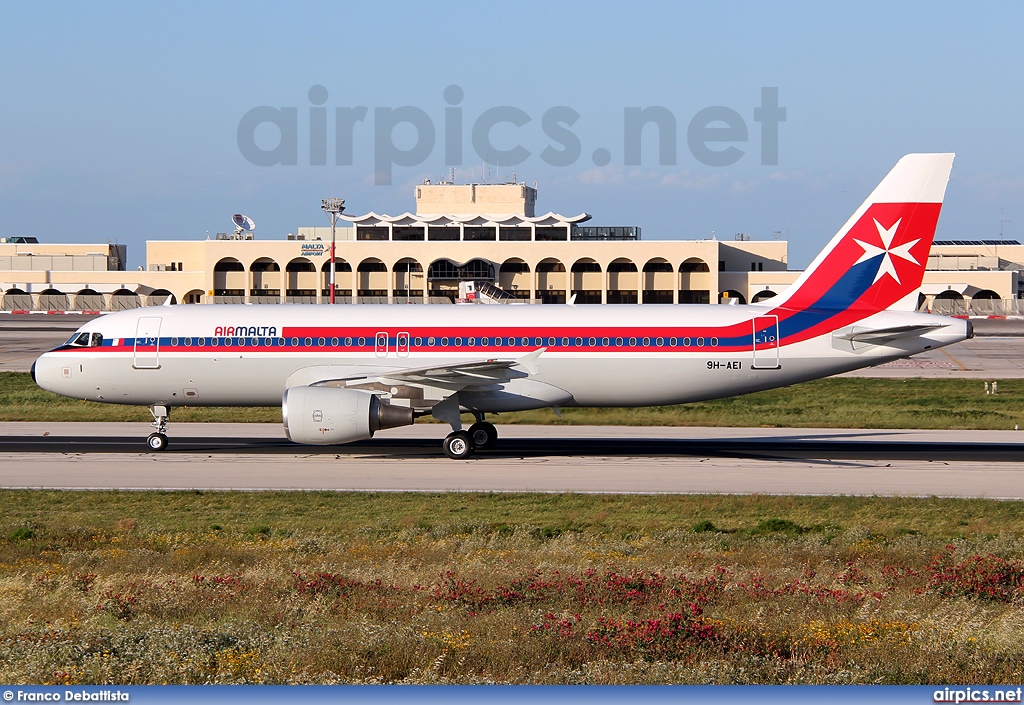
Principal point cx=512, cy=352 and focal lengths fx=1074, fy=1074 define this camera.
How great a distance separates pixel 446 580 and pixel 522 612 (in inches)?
84.5

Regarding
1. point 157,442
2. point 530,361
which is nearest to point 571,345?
point 530,361

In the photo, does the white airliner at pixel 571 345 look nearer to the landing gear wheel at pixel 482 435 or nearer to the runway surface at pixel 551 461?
the landing gear wheel at pixel 482 435

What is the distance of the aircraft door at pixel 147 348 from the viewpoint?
32.8 meters

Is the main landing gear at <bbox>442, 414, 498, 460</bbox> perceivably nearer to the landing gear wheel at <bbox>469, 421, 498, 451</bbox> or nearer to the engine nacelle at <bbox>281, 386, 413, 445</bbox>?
the landing gear wheel at <bbox>469, 421, 498, 451</bbox>

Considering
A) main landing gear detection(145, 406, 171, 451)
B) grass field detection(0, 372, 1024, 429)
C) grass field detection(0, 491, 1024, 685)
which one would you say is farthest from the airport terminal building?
grass field detection(0, 491, 1024, 685)

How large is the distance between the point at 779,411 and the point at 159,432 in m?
25.1

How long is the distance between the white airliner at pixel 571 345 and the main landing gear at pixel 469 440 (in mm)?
55

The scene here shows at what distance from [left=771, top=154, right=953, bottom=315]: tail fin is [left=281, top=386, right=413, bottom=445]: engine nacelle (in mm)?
13005

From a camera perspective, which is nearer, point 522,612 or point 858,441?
point 522,612

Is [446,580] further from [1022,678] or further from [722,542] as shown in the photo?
[1022,678]

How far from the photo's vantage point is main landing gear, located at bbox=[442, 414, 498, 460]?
31844mm

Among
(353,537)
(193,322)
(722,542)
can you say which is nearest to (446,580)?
(353,537)

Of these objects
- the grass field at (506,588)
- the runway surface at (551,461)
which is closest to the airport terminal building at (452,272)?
the runway surface at (551,461)

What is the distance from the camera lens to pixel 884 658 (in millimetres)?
11531
